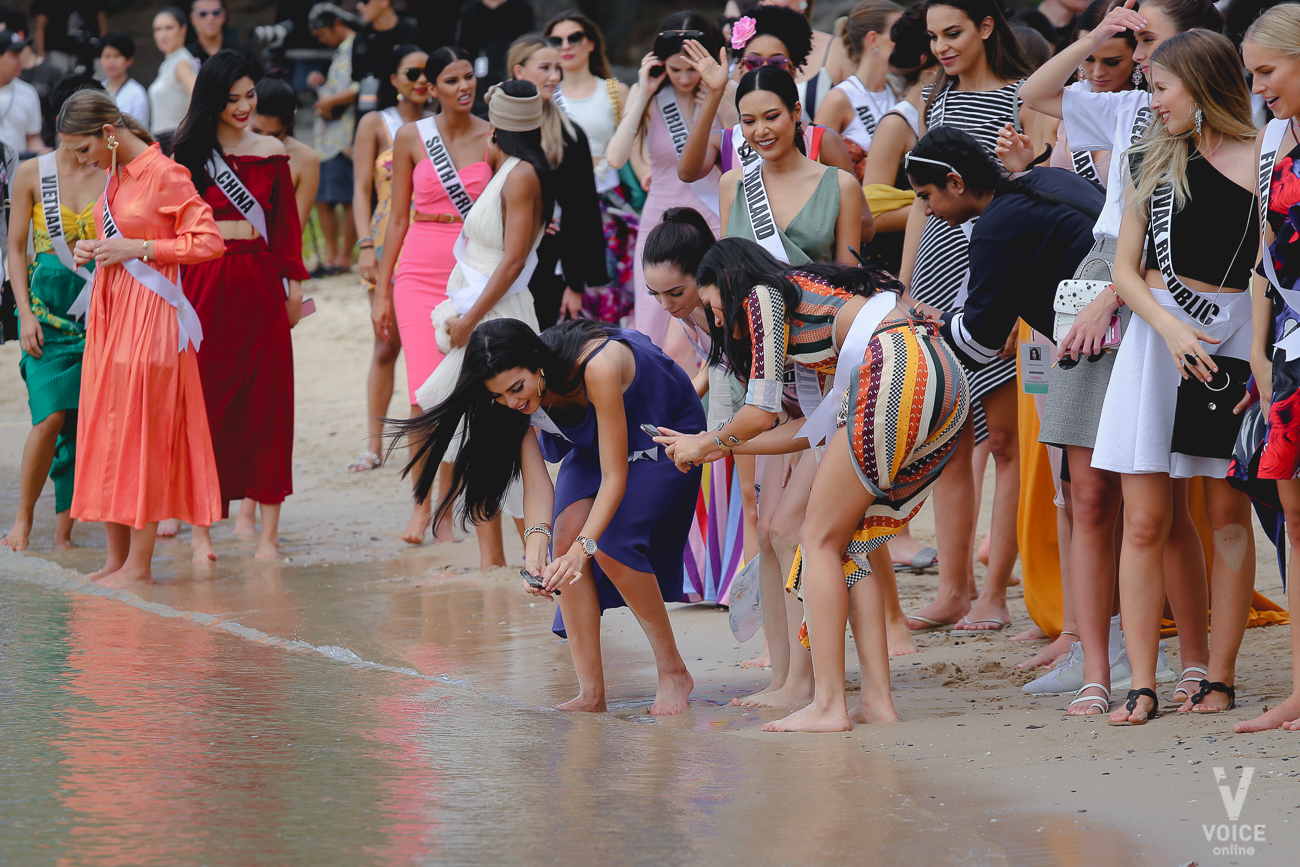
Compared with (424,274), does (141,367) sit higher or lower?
lower

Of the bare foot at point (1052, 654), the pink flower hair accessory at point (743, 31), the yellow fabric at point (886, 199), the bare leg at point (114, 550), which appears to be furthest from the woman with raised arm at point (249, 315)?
the bare foot at point (1052, 654)

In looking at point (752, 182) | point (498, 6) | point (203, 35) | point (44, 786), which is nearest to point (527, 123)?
point (752, 182)

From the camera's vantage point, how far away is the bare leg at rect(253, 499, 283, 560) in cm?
670

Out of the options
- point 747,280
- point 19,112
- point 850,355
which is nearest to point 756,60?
point 747,280

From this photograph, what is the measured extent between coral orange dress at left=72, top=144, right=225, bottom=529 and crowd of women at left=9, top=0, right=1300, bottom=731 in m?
0.02

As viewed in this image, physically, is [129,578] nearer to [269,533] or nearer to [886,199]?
[269,533]

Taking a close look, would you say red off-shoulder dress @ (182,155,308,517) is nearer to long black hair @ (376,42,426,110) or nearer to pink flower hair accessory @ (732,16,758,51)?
long black hair @ (376,42,426,110)

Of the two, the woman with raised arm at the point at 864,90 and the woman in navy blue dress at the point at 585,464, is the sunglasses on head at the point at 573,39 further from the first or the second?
the woman in navy blue dress at the point at 585,464

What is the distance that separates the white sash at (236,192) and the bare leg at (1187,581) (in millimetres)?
4182

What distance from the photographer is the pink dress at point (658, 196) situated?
6.29 metres

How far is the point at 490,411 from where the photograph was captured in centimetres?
438

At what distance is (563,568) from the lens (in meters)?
4.09

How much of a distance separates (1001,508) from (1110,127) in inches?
55.4

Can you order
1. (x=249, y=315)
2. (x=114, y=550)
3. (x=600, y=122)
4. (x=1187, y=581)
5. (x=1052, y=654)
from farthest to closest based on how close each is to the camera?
1. (x=600, y=122)
2. (x=249, y=315)
3. (x=114, y=550)
4. (x=1052, y=654)
5. (x=1187, y=581)
